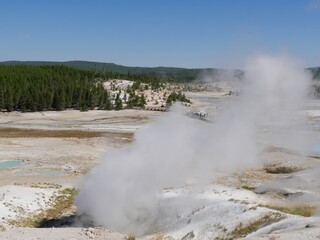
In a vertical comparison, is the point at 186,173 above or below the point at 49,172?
above

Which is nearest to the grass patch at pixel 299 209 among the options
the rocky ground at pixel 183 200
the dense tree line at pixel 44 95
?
the rocky ground at pixel 183 200

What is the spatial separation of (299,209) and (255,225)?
4238mm

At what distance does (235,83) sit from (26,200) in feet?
57.3

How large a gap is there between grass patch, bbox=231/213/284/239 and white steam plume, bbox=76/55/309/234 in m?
5.56

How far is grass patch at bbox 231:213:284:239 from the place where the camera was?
78.3 feet

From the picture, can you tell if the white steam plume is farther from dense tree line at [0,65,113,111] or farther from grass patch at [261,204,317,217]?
dense tree line at [0,65,113,111]

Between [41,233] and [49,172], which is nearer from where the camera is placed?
[41,233]

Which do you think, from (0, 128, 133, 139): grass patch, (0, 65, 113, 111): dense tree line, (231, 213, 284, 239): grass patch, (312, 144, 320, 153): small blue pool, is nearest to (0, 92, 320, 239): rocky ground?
(231, 213, 284, 239): grass patch

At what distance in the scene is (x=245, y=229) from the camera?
79.3 ft

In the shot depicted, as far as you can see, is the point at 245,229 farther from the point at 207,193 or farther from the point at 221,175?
the point at 221,175

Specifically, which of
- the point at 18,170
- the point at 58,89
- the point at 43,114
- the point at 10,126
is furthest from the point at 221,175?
the point at 58,89

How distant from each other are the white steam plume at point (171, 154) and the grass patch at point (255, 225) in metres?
5.56

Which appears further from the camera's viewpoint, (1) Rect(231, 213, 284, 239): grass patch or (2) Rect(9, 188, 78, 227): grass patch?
(2) Rect(9, 188, 78, 227): grass patch

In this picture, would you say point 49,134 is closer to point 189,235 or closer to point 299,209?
point 189,235
